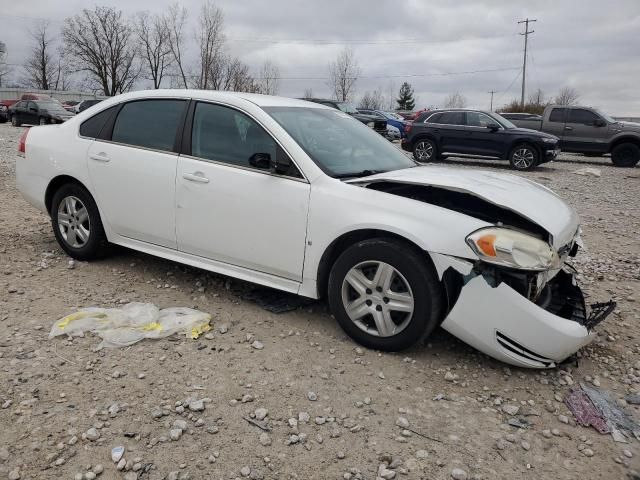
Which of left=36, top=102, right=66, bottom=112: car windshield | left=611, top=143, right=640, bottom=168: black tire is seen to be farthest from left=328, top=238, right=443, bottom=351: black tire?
left=36, top=102, right=66, bottom=112: car windshield

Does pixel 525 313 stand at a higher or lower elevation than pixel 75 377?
higher

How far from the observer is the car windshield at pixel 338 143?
11.9 feet

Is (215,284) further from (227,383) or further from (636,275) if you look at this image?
(636,275)

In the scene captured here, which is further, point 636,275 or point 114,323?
point 636,275

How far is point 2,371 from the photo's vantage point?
115 inches

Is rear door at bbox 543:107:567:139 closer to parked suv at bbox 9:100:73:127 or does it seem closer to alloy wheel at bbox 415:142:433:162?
alloy wheel at bbox 415:142:433:162

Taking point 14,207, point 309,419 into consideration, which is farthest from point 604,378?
point 14,207

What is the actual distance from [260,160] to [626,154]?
16.4 m

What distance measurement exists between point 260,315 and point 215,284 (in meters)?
0.73

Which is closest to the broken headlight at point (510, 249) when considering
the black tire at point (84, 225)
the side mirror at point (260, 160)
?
the side mirror at point (260, 160)

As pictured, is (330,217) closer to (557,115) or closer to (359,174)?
(359,174)

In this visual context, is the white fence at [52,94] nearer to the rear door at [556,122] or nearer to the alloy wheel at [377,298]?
the rear door at [556,122]

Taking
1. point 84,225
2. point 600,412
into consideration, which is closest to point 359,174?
point 600,412

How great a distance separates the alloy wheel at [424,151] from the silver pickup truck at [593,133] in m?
4.61
